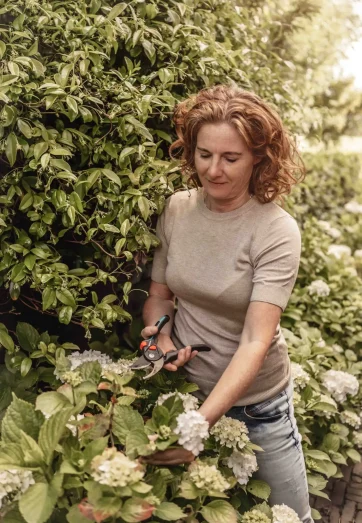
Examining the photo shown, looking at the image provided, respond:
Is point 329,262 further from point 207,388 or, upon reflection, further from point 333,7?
point 333,7

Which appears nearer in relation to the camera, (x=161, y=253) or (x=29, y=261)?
(x=29, y=261)

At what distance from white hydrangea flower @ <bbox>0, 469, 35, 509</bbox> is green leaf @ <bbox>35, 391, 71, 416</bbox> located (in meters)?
0.24

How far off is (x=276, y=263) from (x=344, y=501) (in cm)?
212

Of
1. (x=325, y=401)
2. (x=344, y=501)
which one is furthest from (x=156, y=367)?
(x=344, y=501)

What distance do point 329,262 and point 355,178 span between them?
3.19 metres

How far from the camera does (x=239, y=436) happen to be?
2129 millimetres

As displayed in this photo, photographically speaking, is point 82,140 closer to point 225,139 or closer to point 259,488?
point 225,139

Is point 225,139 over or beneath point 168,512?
over

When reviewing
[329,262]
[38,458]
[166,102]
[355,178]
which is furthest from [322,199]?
[38,458]

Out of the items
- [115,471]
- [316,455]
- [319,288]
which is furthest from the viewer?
[319,288]

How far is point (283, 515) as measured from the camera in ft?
7.25

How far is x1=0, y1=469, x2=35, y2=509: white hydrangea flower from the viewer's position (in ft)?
5.47

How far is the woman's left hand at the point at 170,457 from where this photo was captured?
1.81m

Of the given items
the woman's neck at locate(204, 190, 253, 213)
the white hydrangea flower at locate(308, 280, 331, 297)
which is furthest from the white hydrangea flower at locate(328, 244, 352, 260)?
the woman's neck at locate(204, 190, 253, 213)
